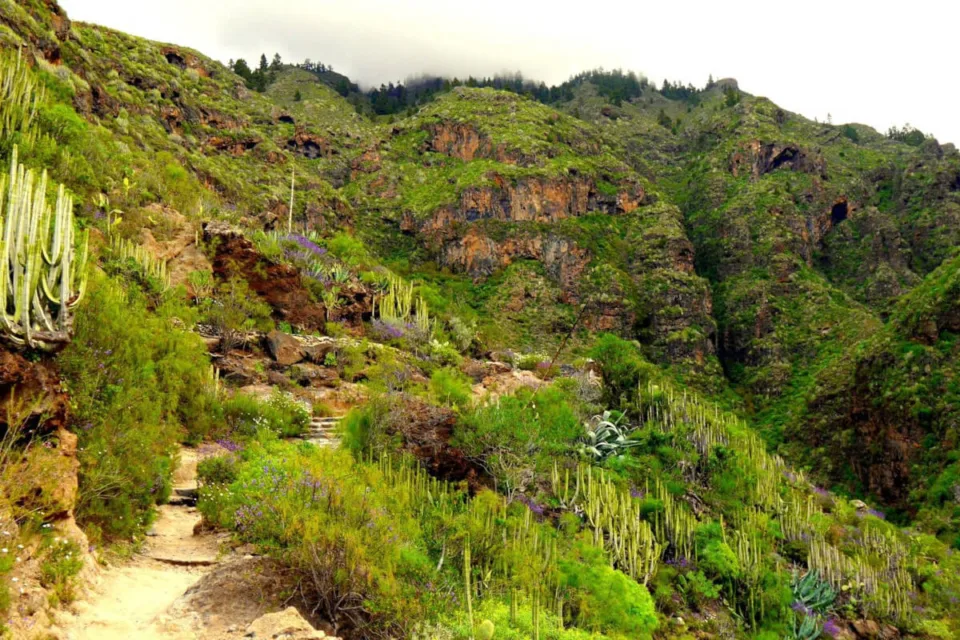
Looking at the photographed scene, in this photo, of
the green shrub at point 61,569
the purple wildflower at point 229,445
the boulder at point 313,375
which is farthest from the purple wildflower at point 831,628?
the green shrub at point 61,569

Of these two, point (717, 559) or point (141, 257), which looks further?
point (141, 257)

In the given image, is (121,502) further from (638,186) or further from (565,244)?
(638,186)

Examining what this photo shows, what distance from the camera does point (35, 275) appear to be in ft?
19.4

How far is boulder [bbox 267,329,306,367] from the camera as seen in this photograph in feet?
51.5

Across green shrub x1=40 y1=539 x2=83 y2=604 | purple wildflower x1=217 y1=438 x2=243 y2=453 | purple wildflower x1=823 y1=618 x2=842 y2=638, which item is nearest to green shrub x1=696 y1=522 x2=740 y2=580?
purple wildflower x1=823 y1=618 x2=842 y2=638

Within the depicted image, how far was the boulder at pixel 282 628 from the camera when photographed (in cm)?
434

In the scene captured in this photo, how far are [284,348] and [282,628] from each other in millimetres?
12295

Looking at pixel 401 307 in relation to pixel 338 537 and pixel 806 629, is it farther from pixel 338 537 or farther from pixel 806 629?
pixel 338 537

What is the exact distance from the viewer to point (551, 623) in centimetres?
615

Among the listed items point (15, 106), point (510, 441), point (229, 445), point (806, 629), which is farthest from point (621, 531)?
point (15, 106)

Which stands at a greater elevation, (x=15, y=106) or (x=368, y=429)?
(x=15, y=106)

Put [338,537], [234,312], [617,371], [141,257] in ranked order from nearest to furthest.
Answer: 1. [338,537]
2. [141,257]
3. [234,312]
4. [617,371]

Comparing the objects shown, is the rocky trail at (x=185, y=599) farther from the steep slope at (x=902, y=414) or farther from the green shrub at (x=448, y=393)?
the steep slope at (x=902, y=414)

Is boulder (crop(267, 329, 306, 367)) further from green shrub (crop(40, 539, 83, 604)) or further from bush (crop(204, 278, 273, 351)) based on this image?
green shrub (crop(40, 539, 83, 604))
